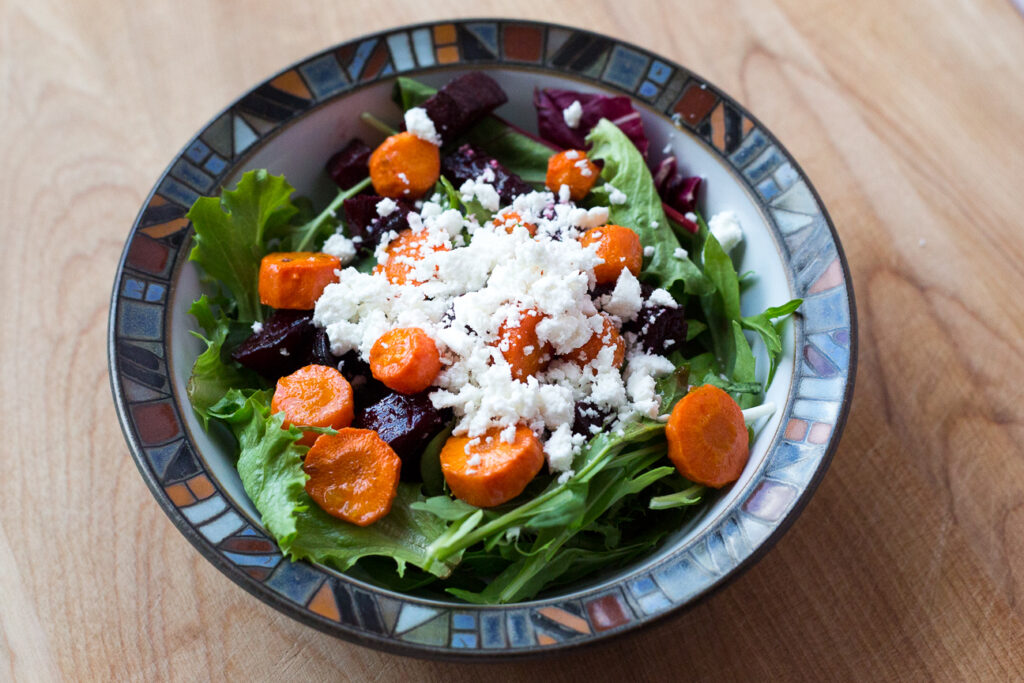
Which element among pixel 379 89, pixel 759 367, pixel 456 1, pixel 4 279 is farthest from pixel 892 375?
pixel 4 279

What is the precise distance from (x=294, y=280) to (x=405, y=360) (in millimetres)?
367

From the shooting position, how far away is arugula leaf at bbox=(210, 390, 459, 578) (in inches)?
58.8

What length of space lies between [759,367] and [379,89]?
3.66 feet

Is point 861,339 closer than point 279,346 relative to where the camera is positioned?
No

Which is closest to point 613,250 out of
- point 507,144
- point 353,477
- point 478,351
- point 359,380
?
point 478,351

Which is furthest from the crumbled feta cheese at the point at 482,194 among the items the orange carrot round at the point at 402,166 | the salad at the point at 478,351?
the orange carrot round at the point at 402,166

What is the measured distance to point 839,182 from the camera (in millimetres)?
2303

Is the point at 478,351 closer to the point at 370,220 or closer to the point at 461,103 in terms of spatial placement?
the point at 370,220

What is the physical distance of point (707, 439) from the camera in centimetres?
163

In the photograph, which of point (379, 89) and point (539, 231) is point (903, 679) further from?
point (379, 89)

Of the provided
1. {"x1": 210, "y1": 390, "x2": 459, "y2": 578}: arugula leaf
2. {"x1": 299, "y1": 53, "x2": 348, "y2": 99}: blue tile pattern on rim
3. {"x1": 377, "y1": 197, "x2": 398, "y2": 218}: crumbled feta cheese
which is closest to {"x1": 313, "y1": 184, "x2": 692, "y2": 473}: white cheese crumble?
{"x1": 377, "y1": 197, "x2": 398, "y2": 218}: crumbled feta cheese

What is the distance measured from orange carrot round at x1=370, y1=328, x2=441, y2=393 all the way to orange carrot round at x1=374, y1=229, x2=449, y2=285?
0.17 metres

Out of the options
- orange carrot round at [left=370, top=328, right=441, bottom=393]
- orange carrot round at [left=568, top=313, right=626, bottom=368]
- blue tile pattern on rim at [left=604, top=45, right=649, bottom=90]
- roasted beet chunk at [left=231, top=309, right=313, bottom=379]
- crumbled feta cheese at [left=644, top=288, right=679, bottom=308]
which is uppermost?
blue tile pattern on rim at [left=604, top=45, right=649, bottom=90]

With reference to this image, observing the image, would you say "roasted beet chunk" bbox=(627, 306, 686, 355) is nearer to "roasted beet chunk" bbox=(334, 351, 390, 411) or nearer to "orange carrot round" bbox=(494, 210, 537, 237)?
"orange carrot round" bbox=(494, 210, 537, 237)
